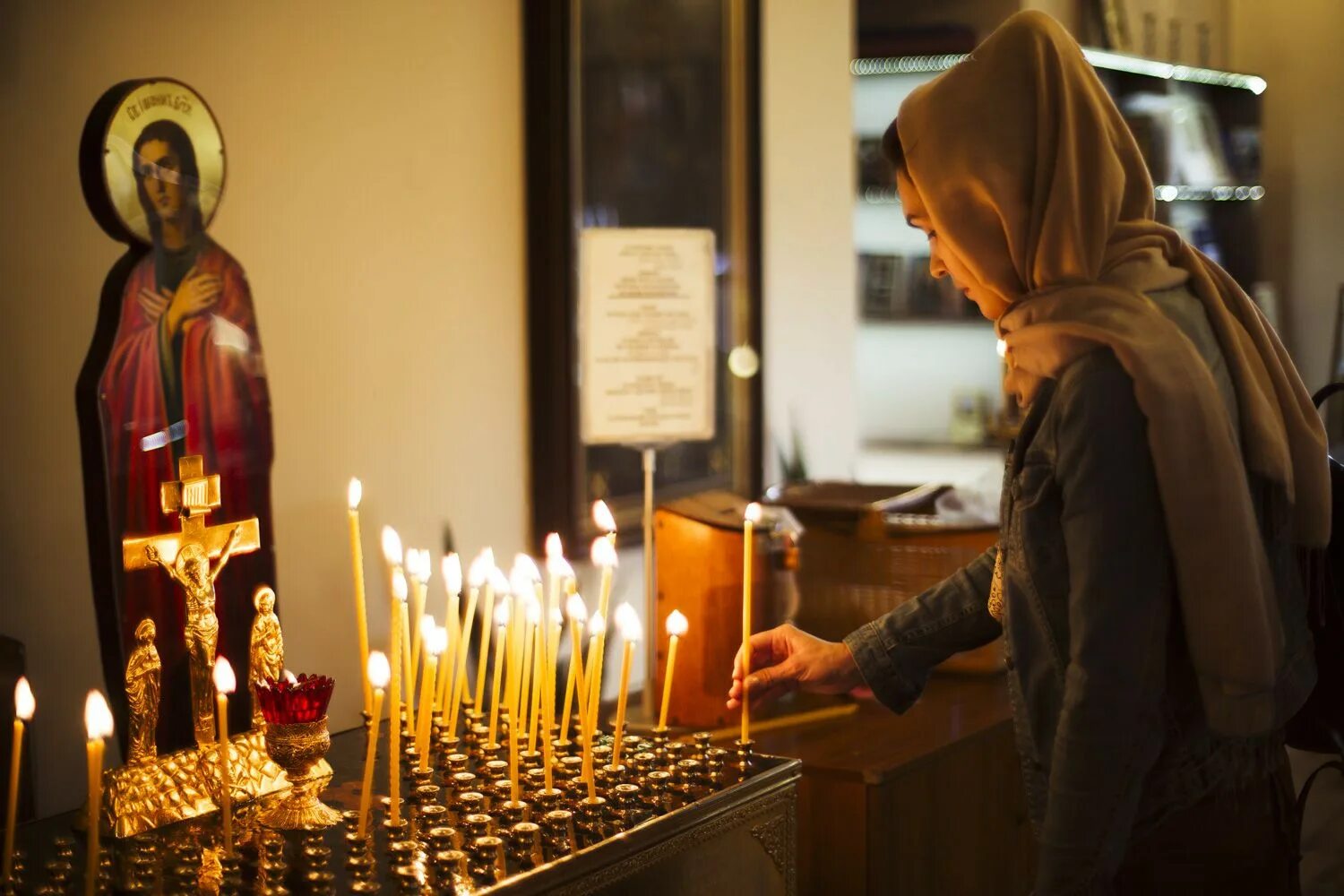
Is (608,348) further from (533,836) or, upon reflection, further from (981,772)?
(533,836)

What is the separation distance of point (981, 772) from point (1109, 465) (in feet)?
3.50

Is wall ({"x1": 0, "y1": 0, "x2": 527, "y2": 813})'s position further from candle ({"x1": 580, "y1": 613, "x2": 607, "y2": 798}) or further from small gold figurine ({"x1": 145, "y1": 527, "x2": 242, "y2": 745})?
candle ({"x1": 580, "y1": 613, "x2": 607, "y2": 798})

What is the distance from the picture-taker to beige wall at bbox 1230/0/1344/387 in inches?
211

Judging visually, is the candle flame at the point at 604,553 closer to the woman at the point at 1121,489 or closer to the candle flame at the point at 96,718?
the woman at the point at 1121,489

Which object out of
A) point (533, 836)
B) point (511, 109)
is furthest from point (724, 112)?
point (533, 836)

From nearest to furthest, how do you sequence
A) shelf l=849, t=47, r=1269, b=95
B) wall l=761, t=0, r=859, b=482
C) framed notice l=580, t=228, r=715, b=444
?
framed notice l=580, t=228, r=715, b=444, wall l=761, t=0, r=859, b=482, shelf l=849, t=47, r=1269, b=95

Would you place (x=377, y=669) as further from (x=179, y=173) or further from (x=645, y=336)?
(x=645, y=336)

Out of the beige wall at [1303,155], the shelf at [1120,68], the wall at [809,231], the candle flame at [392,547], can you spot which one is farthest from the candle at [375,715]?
the beige wall at [1303,155]

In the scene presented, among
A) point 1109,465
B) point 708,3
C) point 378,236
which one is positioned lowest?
point 1109,465

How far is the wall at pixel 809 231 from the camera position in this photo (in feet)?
10.8

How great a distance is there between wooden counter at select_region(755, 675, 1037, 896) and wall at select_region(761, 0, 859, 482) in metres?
1.05

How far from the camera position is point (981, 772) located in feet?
7.47

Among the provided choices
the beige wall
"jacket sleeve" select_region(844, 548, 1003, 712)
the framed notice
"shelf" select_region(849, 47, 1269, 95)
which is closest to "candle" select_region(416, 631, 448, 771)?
"jacket sleeve" select_region(844, 548, 1003, 712)

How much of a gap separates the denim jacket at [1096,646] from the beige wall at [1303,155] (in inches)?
171
